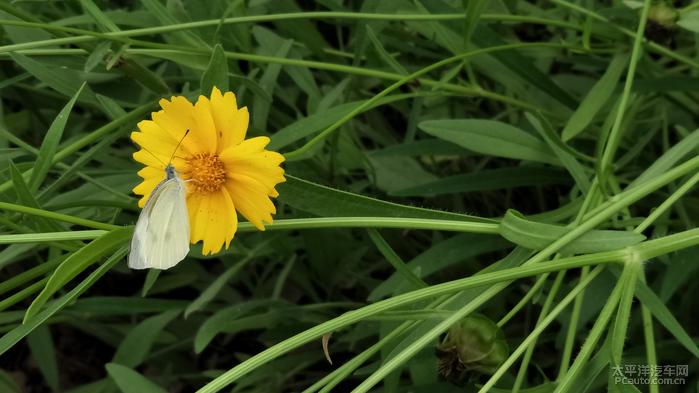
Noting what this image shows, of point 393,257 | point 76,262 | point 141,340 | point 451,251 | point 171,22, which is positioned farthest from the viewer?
point 141,340

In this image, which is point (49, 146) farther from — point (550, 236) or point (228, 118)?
point (550, 236)

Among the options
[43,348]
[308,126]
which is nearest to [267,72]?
[308,126]

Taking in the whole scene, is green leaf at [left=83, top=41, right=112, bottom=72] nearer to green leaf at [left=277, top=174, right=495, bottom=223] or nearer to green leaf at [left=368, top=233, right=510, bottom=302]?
green leaf at [left=277, top=174, right=495, bottom=223]

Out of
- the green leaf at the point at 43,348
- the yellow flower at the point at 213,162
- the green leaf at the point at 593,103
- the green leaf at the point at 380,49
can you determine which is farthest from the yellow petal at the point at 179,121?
the green leaf at the point at 43,348

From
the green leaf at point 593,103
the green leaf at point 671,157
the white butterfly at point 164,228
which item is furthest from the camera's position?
the green leaf at point 593,103

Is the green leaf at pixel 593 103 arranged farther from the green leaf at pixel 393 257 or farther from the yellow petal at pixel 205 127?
the yellow petal at pixel 205 127

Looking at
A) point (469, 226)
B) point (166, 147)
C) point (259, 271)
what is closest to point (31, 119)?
point (259, 271)

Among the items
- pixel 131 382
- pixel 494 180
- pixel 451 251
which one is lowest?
pixel 131 382
